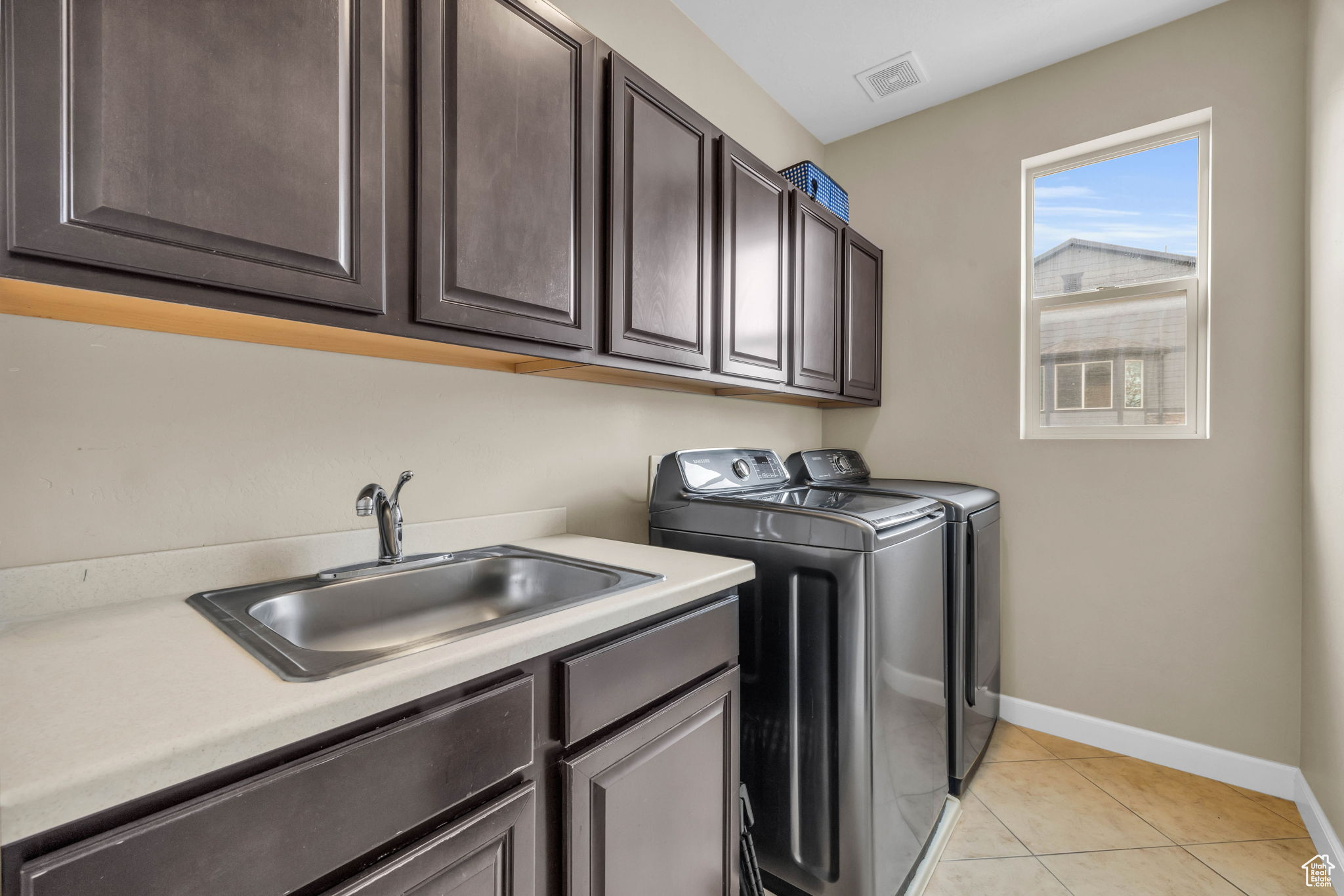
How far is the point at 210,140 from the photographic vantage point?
2.54 ft

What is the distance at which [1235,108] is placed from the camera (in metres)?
2.03

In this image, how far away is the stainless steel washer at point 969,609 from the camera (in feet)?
6.23

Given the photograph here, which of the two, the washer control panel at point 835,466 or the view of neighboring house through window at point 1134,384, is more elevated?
the view of neighboring house through window at point 1134,384

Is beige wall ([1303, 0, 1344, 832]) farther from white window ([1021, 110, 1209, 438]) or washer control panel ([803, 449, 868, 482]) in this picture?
washer control panel ([803, 449, 868, 482])

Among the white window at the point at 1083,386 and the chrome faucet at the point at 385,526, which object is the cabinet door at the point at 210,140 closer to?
the chrome faucet at the point at 385,526

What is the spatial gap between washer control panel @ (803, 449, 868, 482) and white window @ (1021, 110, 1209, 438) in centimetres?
73

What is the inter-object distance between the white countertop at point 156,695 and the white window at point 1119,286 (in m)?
2.35

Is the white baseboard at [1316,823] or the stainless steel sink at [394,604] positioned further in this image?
the white baseboard at [1316,823]

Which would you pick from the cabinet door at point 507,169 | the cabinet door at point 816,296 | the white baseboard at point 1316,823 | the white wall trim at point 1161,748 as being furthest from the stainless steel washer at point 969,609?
the cabinet door at point 507,169

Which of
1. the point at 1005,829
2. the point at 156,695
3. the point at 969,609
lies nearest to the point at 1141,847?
the point at 1005,829

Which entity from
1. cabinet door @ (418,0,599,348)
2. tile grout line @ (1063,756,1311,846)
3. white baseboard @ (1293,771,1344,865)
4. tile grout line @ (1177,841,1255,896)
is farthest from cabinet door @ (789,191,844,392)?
white baseboard @ (1293,771,1344,865)

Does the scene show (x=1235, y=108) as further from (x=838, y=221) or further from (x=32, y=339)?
(x=32, y=339)

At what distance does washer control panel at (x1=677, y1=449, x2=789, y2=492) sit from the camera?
1.80 m

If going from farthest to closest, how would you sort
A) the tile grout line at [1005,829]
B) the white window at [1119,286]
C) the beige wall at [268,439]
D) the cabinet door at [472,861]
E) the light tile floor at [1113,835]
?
the white window at [1119,286] < the tile grout line at [1005,829] < the light tile floor at [1113,835] < the beige wall at [268,439] < the cabinet door at [472,861]
